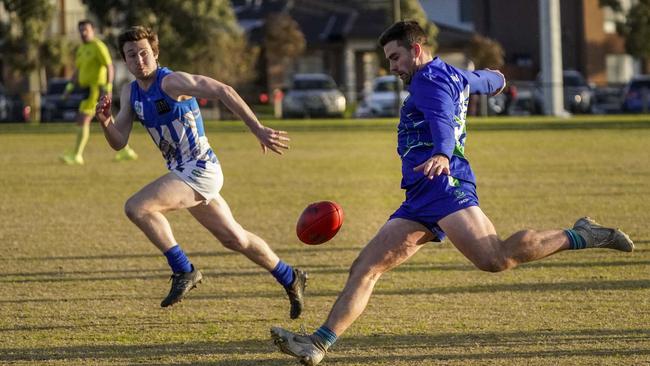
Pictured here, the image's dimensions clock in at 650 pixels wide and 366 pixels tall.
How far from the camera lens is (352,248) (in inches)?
501

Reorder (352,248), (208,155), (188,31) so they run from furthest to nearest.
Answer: (188,31), (352,248), (208,155)

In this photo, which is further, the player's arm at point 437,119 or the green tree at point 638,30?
the green tree at point 638,30

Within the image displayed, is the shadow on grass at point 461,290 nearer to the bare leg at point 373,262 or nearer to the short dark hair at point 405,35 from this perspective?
the bare leg at point 373,262

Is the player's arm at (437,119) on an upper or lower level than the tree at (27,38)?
lower

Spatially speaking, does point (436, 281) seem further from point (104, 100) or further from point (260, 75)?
point (260, 75)

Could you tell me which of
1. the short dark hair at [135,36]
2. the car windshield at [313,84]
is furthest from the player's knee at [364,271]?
the car windshield at [313,84]

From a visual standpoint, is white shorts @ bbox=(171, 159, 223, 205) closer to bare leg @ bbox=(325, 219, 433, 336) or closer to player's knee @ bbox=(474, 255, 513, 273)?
bare leg @ bbox=(325, 219, 433, 336)

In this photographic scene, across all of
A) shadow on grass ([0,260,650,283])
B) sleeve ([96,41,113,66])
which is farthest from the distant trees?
shadow on grass ([0,260,650,283])

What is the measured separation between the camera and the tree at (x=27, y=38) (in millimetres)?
52969

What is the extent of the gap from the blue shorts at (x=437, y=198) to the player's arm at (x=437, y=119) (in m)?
0.09

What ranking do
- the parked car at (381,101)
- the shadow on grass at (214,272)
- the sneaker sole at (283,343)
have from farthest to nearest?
the parked car at (381,101) → the shadow on grass at (214,272) → the sneaker sole at (283,343)

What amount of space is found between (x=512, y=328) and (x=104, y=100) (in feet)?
9.77

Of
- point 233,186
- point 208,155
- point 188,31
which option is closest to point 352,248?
point 208,155

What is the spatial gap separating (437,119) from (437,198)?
433mm
